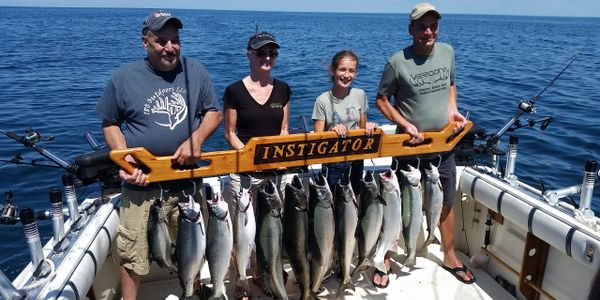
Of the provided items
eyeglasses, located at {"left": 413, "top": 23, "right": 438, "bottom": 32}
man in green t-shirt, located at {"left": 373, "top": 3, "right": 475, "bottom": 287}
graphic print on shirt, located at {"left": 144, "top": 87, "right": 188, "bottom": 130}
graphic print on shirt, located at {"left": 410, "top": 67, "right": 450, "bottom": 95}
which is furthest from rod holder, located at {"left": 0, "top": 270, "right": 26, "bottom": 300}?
eyeglasses, located at {"left": 413, "top": 23, "right": 438, "bottom": 32}

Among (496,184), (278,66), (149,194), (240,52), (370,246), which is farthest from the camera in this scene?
(240,52)

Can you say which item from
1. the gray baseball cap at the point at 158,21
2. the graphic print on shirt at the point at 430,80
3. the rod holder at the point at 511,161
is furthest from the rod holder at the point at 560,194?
the gray baseball cap at the point at 158,21

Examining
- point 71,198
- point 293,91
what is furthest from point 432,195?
point 293,91

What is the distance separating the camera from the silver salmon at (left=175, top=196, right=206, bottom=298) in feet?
10.3

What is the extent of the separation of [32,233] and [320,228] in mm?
1824

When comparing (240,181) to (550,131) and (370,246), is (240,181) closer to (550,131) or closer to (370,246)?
(370,246)

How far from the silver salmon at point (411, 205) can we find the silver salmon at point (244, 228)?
1.27 meters

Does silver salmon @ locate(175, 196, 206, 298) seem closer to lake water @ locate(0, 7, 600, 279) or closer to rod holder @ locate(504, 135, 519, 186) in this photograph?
lake water @ locate(0, 7, 600, 279)

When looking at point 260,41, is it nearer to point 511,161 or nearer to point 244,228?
point 244,228

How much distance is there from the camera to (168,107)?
127 inches

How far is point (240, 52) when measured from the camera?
25.2 meters

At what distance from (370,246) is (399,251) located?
4.02 ft

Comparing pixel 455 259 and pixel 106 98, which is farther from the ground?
pixel 106 98

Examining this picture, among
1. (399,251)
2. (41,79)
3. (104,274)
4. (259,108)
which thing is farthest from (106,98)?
(41,79)
